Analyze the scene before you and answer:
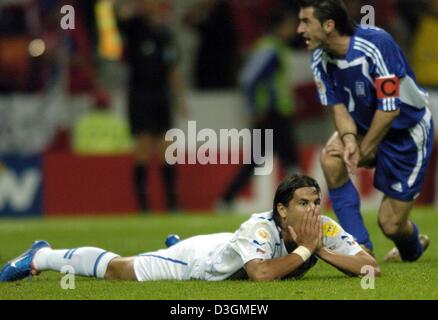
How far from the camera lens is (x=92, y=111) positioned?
17078 mm

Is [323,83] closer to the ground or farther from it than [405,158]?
farther from it

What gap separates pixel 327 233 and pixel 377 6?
10585 millimetres

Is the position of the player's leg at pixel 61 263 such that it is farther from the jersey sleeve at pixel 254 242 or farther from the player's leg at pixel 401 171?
the player's leg at pixel 401 171

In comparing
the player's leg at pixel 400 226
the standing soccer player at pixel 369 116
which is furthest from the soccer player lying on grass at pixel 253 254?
the player's leg at pixel 400 226

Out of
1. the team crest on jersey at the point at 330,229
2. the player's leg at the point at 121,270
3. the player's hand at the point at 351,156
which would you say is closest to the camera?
the team crest on jersey at the point at 330,229

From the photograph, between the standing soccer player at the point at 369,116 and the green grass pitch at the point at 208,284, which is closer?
the green grass pitch at the point at 208,284

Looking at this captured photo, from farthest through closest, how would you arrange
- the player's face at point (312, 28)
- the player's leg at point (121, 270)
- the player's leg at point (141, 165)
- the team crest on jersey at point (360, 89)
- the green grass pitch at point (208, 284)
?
the player's leg at point (141, 165) → the team crest on jersey at point (360, 89) → the player's face at point (312, 28) → the player's leg at point (121, 270) → the green grass pitch at point (208, 284)

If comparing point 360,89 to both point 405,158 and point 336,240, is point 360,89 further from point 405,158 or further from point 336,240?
point 336,240

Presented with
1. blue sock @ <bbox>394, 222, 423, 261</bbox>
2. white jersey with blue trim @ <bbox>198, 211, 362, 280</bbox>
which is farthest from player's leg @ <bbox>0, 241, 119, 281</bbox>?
blue sock @ <bbox>394, 222, 423, 261</bbox>

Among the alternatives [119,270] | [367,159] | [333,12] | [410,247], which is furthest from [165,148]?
[119,270]

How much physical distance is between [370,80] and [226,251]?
1.98 metres

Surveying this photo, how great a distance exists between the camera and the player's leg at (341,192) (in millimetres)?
9125

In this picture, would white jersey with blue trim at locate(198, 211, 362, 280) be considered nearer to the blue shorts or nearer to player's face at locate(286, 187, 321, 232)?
player's face at locate(286, 187, 321, 232)
